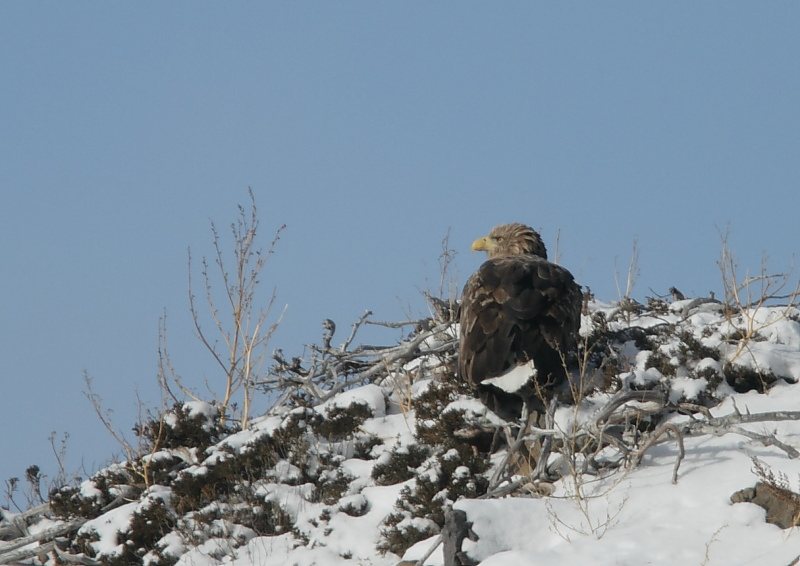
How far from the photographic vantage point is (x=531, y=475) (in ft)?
26.3

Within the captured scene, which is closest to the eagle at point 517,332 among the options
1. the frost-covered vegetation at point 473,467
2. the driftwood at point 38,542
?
the frost-covered vegetation at point 473,467

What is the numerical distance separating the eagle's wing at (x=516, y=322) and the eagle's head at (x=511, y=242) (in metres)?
1.89

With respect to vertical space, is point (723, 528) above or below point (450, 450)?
below

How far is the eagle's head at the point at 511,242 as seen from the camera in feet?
38.0

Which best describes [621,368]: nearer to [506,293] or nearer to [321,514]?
[506,293]

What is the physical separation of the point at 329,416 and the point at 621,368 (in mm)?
2764

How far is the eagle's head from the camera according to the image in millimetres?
11570

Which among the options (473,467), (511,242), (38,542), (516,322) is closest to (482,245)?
(511,242)

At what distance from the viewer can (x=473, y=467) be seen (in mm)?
8641

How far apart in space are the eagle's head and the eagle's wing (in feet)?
6.19

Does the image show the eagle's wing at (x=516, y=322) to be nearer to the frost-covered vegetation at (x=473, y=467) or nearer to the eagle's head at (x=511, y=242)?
the frost-covered vegetation at (x=473, y=467)

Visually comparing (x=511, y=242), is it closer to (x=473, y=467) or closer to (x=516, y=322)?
(x=516, y=322)

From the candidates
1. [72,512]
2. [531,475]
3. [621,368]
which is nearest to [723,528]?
[531,475]

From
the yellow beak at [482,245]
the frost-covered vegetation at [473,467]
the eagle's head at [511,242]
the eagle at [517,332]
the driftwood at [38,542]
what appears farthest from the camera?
the yellow beak at [482,245]
